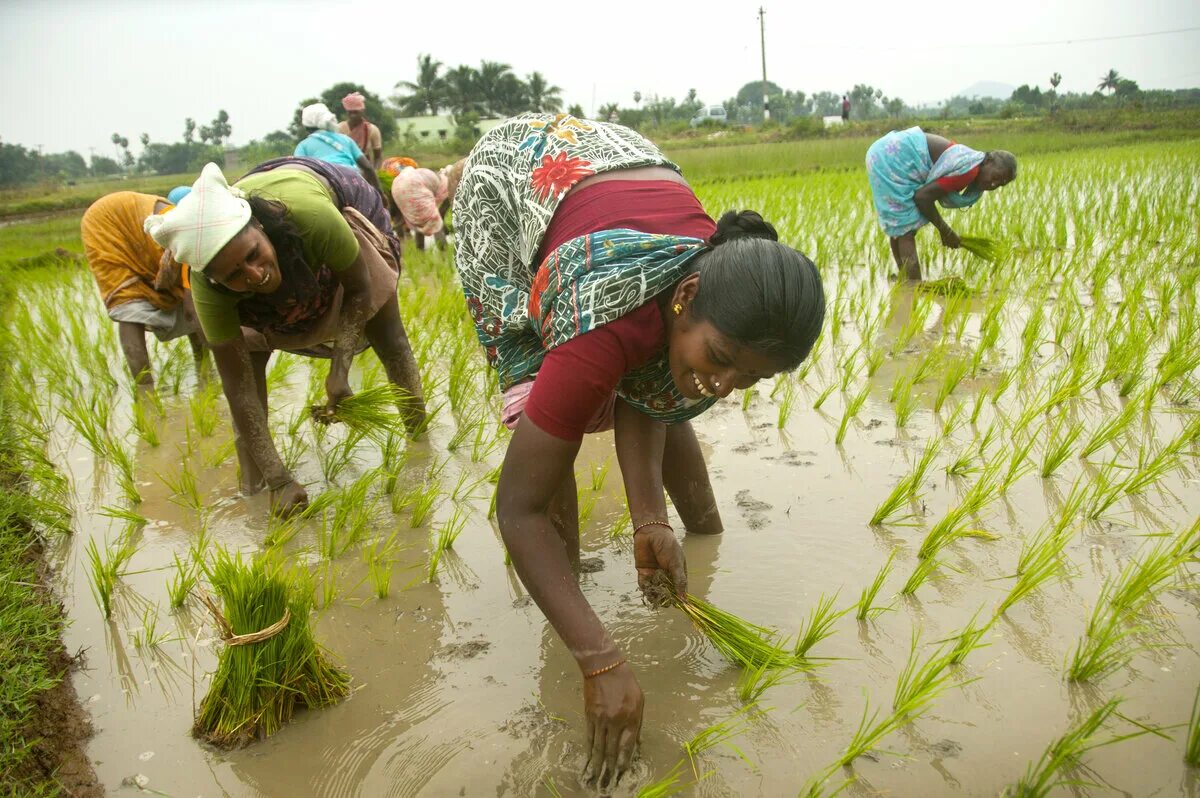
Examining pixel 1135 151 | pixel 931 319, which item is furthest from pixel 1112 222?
pixel 1135 151

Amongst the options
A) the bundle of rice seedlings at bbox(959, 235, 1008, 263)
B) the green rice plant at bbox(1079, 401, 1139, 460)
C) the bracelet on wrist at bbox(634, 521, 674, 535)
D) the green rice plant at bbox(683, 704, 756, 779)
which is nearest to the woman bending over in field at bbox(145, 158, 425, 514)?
the bracelet on wrist at bbox(634, 521, 674, 535)

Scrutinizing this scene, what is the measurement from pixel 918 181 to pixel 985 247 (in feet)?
1.83

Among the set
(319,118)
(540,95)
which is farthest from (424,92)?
(319,118)

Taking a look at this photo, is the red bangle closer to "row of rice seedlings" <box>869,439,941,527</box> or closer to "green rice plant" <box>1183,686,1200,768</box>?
"green rice plant" <box>1183,686,1200,768</box>

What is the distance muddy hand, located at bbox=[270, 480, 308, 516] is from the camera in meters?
2.81

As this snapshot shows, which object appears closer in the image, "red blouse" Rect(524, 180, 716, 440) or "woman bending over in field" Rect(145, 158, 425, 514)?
"red blouse" Rect(524, 180, 716, 440)

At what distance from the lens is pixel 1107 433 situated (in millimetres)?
2760

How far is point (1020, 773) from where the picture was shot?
1.61 metres

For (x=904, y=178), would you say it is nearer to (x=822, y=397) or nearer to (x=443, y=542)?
(x=822, y=397)

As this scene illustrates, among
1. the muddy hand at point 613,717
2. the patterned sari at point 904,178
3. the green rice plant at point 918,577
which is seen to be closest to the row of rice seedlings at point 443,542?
the muddy hand at point 613,717

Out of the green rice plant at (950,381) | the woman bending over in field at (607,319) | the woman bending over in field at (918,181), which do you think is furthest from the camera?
the woman bending over in field at (918,181)

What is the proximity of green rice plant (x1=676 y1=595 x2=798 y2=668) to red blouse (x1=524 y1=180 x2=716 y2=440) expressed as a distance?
59cm

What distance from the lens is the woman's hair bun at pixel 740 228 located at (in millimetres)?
1578

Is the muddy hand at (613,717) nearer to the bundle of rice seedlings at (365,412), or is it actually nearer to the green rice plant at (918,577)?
the green rice plant at (918,577)
